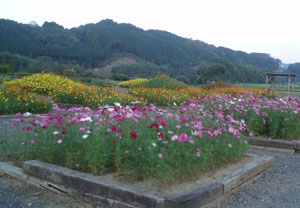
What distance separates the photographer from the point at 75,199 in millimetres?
3186

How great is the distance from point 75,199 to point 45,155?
38.6 inches

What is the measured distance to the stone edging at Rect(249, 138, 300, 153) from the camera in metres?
5.61

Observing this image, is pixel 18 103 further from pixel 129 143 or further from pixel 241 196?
pixel 241 196

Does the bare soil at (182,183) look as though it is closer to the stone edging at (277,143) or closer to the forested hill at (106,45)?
the stone edging at (277,143)

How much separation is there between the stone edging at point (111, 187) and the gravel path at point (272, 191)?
0.12m

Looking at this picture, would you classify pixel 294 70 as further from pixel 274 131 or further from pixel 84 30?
pixel 274 131

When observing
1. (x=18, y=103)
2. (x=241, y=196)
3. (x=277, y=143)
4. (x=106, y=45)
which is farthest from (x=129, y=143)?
(x=106, y=45)

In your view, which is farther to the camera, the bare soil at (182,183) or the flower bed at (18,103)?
the flower bed at (18,103)

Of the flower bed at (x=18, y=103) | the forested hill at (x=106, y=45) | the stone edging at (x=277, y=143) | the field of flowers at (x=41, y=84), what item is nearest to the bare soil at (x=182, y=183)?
the stone edging at (x=277, y=143)

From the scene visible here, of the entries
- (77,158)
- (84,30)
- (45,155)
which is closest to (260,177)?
(77,158)

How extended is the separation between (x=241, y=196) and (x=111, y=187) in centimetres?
157

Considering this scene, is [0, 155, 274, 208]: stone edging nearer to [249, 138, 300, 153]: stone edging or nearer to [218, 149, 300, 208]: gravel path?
[218, 149, 300, 208]: gravel path

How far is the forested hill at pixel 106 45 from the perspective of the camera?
64.3 m

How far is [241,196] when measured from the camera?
348cm
